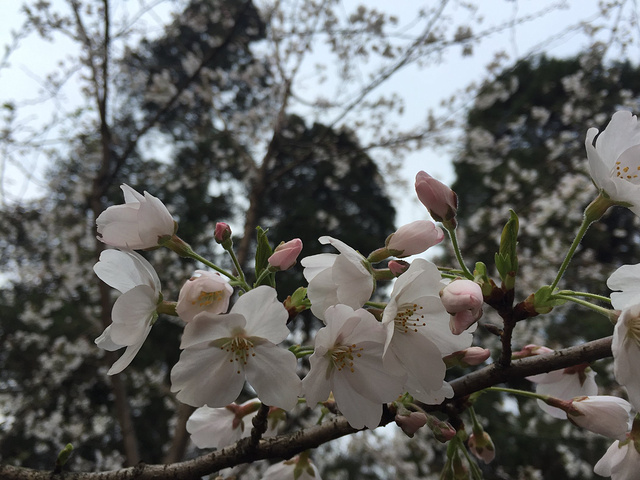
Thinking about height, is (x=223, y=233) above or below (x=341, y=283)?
above

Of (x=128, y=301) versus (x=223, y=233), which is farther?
(x=223, y=233)

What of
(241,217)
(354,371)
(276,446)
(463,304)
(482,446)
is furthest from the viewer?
(241,217)

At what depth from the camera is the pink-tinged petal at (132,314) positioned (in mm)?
689

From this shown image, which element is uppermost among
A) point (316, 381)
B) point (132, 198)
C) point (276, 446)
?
point (132, 198)

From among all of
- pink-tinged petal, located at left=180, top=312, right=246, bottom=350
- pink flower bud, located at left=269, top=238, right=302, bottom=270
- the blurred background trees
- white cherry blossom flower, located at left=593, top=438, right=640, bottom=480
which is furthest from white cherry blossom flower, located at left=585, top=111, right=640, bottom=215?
the blurred background trees

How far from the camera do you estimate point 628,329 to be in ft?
2.01

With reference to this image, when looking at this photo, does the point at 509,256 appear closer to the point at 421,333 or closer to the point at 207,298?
the point at 421,333

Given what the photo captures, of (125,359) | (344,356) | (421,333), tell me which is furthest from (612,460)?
(125,359)

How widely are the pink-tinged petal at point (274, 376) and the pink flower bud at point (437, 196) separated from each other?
→ 36 centimetres

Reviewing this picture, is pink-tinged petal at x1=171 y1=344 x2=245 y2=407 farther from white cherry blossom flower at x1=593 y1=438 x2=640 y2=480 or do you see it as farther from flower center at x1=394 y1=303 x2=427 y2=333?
white cherry blossom flower at x1=593 y1=438 x2=640 y2=480

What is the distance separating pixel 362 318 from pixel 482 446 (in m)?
0.51

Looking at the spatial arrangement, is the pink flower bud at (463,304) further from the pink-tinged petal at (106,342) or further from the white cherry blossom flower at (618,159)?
the pink-tinged petal at (106,342)

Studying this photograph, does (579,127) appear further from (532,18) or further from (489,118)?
(532,18)

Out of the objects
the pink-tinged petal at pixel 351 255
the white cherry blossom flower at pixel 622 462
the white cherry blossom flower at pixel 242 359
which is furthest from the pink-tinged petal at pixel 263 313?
the white cherry blossom flower at pixel 622 462
